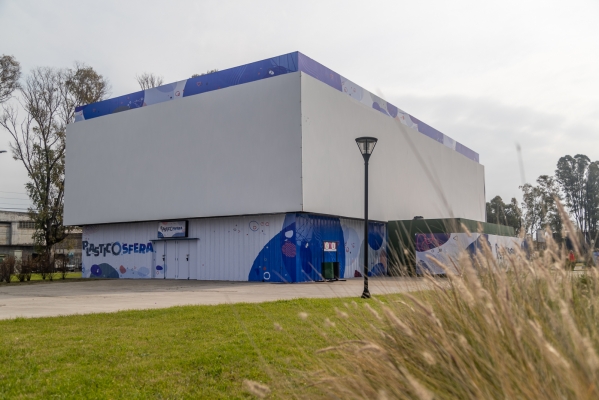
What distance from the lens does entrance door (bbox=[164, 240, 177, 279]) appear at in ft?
77.5

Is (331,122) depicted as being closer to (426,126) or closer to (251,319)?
(426,126)

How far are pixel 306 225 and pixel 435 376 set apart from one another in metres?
18.4

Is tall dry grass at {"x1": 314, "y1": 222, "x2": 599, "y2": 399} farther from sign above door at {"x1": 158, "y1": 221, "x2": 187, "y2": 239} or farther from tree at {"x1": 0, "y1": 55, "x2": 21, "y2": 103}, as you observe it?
tree at {"x1": 0, "y1": 55, "x2": 21, "y2": 103}

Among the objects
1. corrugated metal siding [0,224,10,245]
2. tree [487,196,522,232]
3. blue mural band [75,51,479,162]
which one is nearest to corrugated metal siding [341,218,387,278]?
blue mural band [75,51,479,162]

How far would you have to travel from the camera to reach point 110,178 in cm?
2609

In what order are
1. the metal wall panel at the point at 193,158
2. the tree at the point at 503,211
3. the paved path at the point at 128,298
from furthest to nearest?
the metal wall panel at the point at 193,158
the paved path at the point at 128,298
the tree at the point at 503,211

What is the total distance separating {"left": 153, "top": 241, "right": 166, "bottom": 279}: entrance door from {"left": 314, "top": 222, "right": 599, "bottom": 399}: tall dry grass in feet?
72.9

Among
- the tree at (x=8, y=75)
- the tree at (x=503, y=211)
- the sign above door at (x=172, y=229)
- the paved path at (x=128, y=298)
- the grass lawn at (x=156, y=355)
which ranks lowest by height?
the paved path at (x=128, y=298)

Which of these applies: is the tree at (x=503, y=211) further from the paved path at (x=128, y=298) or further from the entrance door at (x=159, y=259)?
the entrance door at (x=159, y=259)

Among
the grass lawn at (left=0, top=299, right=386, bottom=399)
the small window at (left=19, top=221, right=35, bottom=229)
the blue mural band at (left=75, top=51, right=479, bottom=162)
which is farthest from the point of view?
the small window at (left=19, top=221, right=35, bottom=229)

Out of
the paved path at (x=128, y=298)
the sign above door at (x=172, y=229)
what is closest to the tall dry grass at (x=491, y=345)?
the paved path at (x=128, y=298)

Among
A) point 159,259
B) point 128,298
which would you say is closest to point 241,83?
point 159,259

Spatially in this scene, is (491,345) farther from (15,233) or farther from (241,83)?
(15,233)

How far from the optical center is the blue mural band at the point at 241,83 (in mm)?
21188
